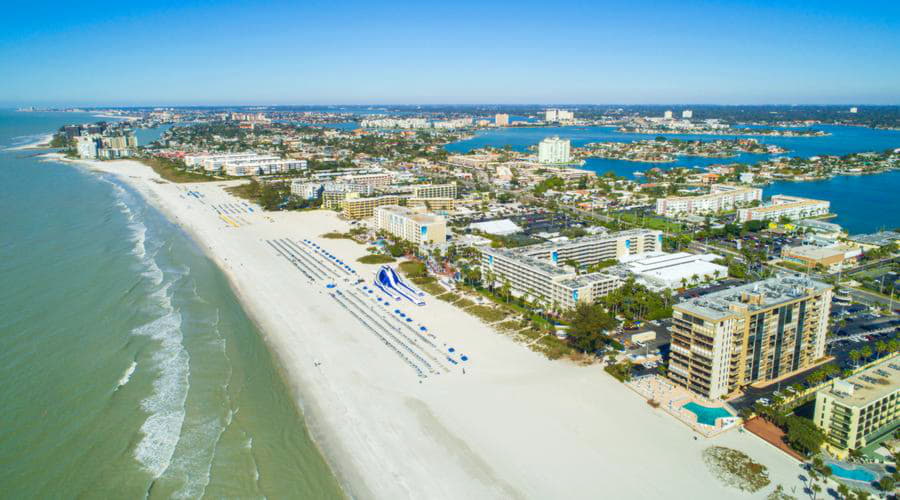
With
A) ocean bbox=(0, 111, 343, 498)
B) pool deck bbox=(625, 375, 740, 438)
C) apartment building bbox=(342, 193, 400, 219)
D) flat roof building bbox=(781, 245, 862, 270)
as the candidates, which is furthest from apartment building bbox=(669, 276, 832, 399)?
apartment building bbox=(342, 193, 400, 219)

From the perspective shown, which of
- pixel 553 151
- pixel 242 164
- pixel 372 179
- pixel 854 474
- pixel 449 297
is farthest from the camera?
pixel 553 151

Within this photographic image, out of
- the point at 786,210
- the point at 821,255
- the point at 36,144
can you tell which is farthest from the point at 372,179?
the point at 36,144

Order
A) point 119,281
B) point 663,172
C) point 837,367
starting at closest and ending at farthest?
point 837,367
point 119,281
point 663,172

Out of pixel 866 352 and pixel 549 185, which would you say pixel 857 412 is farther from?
pixel 549 185

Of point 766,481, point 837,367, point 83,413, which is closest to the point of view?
point 766,481

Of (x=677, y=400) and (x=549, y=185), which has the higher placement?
(x=549, y=185)

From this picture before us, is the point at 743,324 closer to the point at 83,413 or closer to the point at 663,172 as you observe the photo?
the point at 83,413

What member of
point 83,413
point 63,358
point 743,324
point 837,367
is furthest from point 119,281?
point 837,367
